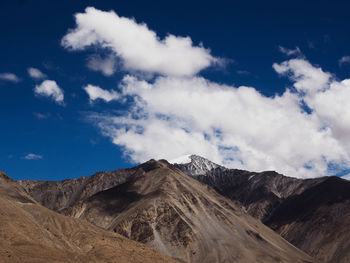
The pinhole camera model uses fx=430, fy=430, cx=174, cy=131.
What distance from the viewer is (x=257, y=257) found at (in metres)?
125

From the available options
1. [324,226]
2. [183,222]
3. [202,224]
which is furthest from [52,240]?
[324,226]

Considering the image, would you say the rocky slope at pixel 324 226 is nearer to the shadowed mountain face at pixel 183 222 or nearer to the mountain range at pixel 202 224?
the mountain range at pixel 202 224

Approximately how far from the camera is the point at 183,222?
135m

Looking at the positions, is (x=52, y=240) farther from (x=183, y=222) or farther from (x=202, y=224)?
(x=202, y=224)

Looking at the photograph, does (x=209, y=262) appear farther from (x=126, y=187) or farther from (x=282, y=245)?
(x=126, y=187)

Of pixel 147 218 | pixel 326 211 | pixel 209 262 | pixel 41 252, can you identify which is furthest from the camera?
pixel 326 211

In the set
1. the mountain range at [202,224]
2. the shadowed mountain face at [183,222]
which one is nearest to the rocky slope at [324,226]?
the mountain range at [202,224]

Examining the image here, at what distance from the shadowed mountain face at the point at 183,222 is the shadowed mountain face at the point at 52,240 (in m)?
35.9

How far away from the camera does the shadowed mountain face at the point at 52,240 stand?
68.3 m

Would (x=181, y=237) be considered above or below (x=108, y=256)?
above

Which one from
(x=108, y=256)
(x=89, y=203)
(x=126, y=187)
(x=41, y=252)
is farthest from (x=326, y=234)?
(x=41, y=252)

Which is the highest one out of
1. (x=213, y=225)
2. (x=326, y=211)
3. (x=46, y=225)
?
(x=326, y=211)

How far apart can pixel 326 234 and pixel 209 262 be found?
67014 millimetres

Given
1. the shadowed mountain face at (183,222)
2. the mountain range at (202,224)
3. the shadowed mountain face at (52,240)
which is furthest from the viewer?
the mountain range at (202,224)
